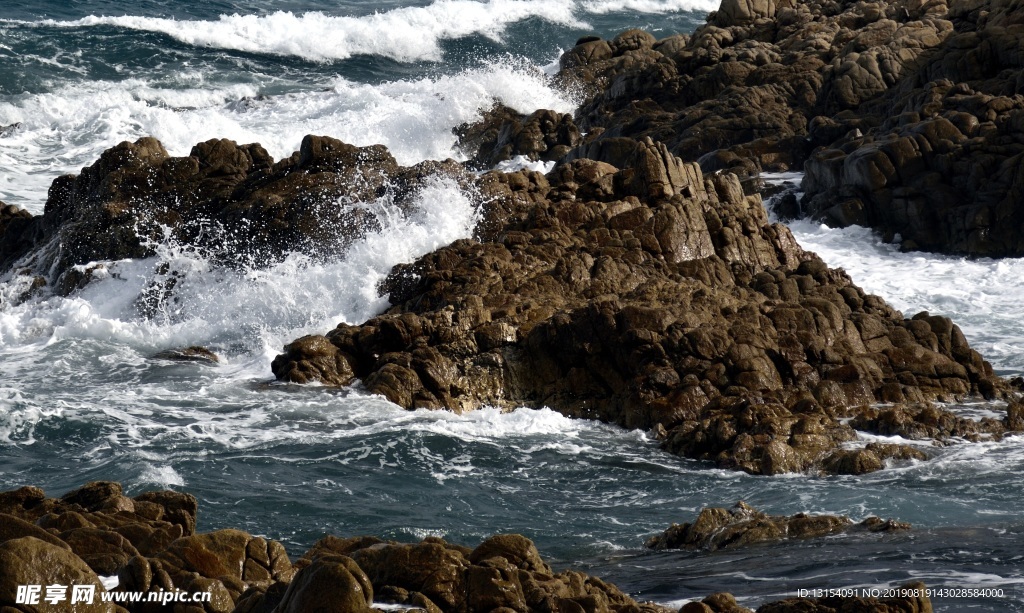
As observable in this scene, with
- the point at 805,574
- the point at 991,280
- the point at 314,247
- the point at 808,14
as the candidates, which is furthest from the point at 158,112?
the point at 805,574

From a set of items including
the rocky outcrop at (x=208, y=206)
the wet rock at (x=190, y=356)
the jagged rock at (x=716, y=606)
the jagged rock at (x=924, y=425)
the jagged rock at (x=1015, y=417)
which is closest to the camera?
the jagged rock at (x=716, y=606)

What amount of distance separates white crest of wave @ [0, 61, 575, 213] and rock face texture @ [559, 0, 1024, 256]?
2.82m

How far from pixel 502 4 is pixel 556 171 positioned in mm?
31624

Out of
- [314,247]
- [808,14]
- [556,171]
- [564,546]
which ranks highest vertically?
[808,14]

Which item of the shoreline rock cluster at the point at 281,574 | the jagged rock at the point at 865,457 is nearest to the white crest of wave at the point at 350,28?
the jagged rock at the point at 865,457

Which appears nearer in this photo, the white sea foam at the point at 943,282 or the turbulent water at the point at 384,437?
the turbulent water at the point at 384,437

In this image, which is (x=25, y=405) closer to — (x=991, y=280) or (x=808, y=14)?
(x=991, y=280)

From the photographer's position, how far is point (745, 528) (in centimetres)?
1096

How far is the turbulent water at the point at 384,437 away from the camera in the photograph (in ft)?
35.7

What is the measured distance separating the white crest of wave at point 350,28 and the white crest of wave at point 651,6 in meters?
2.91

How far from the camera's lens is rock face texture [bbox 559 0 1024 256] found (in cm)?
2420

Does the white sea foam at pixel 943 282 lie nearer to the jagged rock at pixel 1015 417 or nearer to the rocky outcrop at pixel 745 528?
the jagged rock at pixel 1015 417

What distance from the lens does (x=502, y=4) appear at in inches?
2014

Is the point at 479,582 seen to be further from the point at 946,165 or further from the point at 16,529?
the point at 946,165
